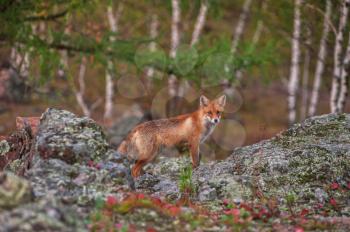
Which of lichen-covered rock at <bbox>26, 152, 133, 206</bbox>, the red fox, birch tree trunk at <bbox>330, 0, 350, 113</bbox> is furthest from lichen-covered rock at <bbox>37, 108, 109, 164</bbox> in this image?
birch tree trunk at <bbox>330, 0, 350, 113</bbox>

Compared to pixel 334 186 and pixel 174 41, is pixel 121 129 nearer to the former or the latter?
pixel 174 41

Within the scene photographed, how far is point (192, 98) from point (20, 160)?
2852 centimetres

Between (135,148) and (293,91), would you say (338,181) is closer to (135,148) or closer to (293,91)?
(135,148)

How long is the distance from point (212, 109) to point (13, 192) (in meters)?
8.36

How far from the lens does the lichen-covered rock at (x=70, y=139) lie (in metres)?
11.0

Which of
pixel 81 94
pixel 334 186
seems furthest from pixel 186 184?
pixel 81 94

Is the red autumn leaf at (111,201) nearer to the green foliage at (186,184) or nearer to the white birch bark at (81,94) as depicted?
the green foliage at (186,184)

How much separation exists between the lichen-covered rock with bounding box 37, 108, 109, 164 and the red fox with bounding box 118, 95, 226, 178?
297 centimetres

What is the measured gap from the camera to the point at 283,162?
13406 millimetres

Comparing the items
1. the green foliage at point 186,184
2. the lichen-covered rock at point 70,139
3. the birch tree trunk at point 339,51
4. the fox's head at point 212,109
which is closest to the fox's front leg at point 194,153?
the fox's head at point 212,109

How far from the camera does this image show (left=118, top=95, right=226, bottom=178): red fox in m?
14.7

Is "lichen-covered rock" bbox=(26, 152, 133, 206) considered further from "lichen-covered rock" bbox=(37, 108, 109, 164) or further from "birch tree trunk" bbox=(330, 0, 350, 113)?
"birch tree trunk" bbox=(330, 0, 350, 113)

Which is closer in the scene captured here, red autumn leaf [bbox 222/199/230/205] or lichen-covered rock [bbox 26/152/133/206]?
lichen-covered rock [bbox 26/152/133/206]

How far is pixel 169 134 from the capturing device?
1516cm
